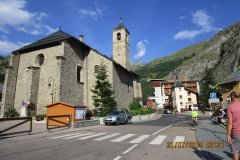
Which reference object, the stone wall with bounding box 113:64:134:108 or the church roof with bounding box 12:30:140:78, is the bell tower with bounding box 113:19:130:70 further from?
the church roof with bounding box 12:30:140:78

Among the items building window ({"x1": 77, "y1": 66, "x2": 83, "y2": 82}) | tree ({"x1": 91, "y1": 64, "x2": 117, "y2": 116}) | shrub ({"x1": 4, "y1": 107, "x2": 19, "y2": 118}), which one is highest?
building window ({"x1": 77, "y1": 66, "x2": 83, "y2": 82})

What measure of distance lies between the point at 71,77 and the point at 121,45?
16553 mm

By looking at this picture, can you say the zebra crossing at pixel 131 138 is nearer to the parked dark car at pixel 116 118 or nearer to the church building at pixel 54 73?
the parked dark car at pixel 116 118

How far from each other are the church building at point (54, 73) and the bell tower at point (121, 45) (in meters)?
7.70

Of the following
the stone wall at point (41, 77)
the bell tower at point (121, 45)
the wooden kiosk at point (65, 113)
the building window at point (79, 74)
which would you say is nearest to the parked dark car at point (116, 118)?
the wooden kiosk at point (65, 113)

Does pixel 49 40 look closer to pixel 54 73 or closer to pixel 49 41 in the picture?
pixel 49 41

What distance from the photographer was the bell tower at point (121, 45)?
151 feet

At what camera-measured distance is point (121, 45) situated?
4603 centimetres

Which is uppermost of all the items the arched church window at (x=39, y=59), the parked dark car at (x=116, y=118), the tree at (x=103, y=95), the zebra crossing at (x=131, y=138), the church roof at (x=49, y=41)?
the church roof at (x=49, y=41)

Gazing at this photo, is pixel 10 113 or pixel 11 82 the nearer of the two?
pixel 10 113

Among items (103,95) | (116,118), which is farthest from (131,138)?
(103,95)

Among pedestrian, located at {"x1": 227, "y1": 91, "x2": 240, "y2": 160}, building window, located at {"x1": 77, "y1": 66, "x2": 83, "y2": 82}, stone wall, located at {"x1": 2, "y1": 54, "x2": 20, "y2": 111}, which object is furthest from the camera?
building window, located at {"x1": 77, "y1": 66, "x2": 83, "y2": 82}

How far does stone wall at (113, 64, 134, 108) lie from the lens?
3759 centimetres

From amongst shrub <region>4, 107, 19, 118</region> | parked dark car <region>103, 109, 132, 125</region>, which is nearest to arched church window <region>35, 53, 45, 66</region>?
shrub <region>4, 107, 19, 118</region>
